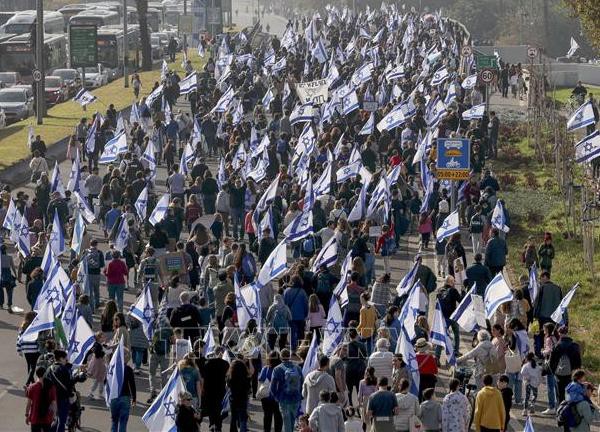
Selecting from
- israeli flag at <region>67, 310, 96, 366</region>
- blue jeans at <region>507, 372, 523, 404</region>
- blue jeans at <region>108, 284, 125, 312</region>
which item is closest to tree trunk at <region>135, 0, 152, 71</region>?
blue jeans at <region>108, 284, 125, 312</region>

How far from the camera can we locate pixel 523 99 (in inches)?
2675

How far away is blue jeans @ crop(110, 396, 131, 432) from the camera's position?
22984mm

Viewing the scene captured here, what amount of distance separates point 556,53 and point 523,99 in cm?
5275

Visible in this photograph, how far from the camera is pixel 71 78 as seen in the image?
73625 millimetres

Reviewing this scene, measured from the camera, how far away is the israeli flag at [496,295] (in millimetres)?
26281

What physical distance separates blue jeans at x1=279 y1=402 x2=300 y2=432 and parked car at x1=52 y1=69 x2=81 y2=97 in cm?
4908

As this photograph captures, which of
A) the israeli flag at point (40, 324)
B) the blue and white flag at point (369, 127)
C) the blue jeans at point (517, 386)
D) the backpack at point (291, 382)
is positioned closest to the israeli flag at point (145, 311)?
the israeli flag at point (40, 324)

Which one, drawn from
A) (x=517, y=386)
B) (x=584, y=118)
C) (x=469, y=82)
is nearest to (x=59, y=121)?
(x=469, y=82)

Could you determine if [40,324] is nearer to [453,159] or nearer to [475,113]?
[453,159]

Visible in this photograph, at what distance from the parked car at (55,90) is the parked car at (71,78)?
503mm

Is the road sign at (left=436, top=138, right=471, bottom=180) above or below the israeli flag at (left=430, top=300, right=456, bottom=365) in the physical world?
below

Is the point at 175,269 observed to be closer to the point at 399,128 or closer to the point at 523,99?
the point at 399,128

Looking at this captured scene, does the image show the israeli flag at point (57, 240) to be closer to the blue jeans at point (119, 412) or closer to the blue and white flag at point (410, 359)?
the blue jeans at point (119, 412)

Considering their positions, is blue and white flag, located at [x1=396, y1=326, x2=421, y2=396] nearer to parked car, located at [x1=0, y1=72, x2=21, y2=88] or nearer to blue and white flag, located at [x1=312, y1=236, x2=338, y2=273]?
blue and white flag, located at [x1=312, y1=236, x2=338, y2=273]
